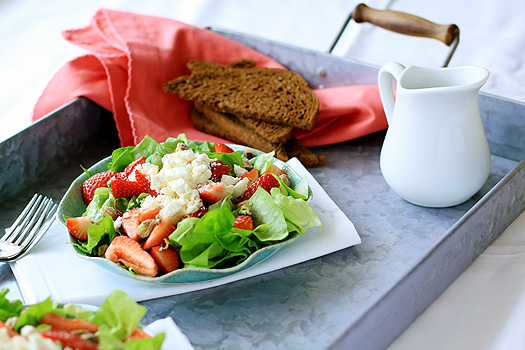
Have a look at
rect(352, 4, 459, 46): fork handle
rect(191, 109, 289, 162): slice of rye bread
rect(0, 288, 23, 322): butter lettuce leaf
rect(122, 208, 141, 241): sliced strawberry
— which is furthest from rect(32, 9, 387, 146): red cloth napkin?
rect(0, 288, 23, 322): butter lettuce leaf

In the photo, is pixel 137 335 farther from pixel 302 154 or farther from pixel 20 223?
pixel 302 154

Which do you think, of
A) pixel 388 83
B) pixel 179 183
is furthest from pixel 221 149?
pixel 388 83

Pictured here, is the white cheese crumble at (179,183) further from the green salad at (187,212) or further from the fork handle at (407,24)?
the fork handle at (407,24)

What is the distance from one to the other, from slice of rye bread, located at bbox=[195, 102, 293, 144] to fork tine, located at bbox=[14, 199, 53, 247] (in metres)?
0.40

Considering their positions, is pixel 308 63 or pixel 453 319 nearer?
pixel 453 319

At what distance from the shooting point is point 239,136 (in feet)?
3.34

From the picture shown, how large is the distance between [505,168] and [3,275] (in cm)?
89

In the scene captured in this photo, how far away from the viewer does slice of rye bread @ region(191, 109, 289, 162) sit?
966 millimetres

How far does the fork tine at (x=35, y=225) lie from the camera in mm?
733

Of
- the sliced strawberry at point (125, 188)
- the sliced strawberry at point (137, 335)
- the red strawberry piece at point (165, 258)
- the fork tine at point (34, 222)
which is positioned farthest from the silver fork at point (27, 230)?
the sliced strawberry at point (137, 335)

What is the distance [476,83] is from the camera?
677 millimetres

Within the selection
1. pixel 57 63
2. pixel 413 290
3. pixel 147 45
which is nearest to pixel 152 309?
pixel 413 290

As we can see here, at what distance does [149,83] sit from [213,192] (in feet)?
1.78

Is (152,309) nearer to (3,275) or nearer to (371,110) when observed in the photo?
(3,275)
